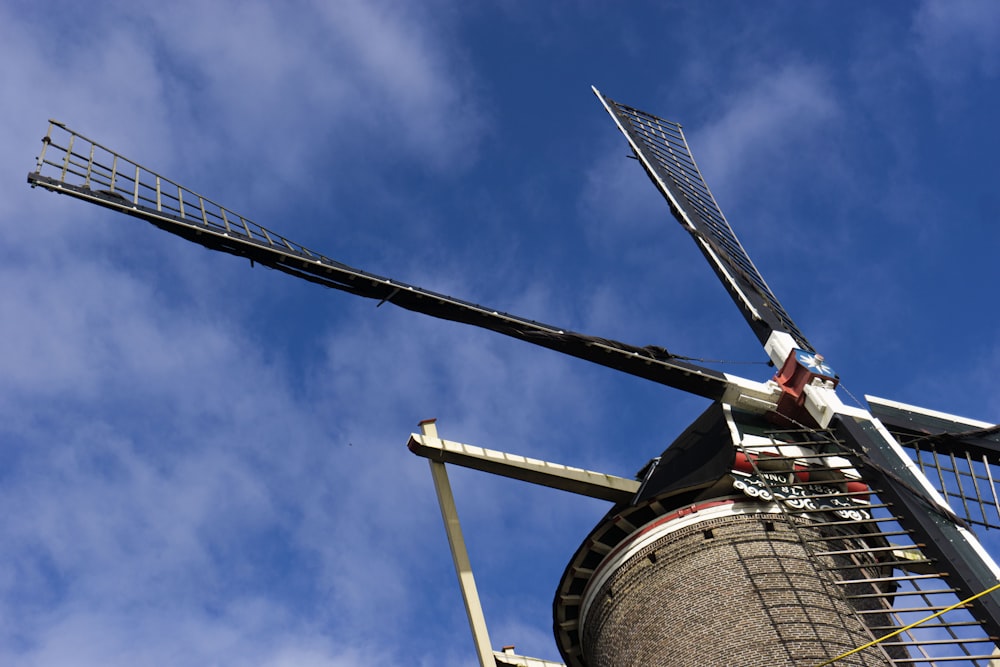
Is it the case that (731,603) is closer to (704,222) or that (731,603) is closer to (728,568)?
(728,568)

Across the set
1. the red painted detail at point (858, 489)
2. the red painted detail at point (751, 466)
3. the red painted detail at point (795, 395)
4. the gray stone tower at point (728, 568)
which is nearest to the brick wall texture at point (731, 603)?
the gray stone tower at point (728, 568)

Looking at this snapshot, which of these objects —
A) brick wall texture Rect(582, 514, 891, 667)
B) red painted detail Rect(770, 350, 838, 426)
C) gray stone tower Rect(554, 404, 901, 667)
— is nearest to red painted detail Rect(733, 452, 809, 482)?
gray stone tower Rect(554, 404, 901, 667)

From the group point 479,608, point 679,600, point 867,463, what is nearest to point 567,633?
point 479,608

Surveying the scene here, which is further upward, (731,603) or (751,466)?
(751,466)

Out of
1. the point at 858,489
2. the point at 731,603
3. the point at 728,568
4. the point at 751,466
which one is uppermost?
the point at 751,466

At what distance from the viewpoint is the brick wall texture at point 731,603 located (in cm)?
1284

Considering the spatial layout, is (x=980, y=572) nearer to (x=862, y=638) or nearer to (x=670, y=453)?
(x=862, y=638)

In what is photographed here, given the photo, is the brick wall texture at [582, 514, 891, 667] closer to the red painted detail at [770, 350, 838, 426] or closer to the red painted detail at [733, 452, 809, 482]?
Answer: the red painted detail at [733, 452, 809, 482]

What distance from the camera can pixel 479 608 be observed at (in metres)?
16.0

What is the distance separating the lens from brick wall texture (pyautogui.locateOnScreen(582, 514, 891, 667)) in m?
12.8

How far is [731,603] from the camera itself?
13328mm

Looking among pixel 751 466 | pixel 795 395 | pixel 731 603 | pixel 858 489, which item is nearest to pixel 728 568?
pixel 731 603

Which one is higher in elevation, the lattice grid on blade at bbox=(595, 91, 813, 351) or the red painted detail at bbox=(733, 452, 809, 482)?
the lattice grid on blade at bbox=(595, 91, 813, 351)

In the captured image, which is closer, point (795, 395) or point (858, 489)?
point (858, 489)
